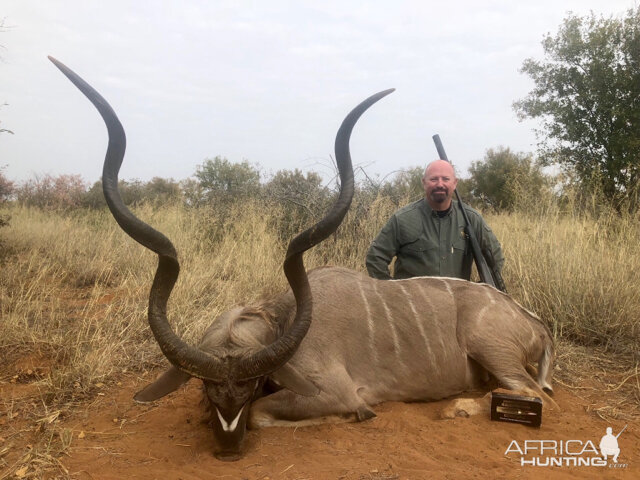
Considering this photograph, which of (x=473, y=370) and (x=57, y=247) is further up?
(x=57, y=247)

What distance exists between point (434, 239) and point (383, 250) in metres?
0.49

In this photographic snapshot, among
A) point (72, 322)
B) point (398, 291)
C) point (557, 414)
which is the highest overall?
point (398, 291)

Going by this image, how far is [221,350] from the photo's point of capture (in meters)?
2.66

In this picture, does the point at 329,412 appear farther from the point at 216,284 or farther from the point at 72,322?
the point at 216,284

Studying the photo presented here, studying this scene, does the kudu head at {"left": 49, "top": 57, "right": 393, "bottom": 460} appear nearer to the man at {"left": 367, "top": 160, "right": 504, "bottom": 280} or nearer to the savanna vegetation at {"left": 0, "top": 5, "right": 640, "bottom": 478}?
the savanna vegetation at {"left": 0, "top": 5, "right": 640, "bottom": 478}

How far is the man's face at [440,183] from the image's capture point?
465 centimetres

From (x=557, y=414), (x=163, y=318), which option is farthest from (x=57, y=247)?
(x=557, y=414)

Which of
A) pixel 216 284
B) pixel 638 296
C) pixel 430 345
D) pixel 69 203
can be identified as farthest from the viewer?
pixel 69 203

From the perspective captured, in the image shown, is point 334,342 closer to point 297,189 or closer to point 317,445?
point 317,445

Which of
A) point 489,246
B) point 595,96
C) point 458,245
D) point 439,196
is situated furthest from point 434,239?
point 595,96

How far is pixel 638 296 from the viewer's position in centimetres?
425

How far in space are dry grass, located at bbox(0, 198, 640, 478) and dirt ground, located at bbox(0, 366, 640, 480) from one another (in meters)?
0.11

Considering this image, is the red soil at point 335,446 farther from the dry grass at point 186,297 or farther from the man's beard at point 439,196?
the man's beard at point 439,196

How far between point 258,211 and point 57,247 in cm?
296
